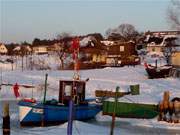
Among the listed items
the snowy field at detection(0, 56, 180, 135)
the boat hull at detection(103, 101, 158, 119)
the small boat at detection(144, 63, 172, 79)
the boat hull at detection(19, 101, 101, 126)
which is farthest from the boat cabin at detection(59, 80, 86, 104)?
the small boat at detection(144, 63, 172, 79)

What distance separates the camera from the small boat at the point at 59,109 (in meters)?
28.0

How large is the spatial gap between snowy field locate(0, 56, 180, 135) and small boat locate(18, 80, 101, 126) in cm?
89

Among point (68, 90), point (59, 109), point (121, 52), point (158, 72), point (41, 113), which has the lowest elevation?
point (41, 113)

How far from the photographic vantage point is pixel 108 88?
170ft

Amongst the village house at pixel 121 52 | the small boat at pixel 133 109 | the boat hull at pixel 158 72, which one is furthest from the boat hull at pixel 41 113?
the village house at pixel 121 52

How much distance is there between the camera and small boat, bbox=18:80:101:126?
91.9ft

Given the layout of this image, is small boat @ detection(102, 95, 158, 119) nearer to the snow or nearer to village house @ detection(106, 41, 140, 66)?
the snow

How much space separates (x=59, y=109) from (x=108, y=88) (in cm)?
2314

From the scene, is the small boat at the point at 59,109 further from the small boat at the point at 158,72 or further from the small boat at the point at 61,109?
the small boat at the point at 158,72


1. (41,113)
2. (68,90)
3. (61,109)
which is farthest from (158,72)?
(41,113)

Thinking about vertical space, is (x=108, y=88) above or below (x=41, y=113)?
above

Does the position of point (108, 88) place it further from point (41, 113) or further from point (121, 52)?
point (121, 52)

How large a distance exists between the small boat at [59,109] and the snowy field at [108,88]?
0.89 metres

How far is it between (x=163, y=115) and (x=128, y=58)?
2644 inches
